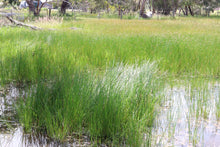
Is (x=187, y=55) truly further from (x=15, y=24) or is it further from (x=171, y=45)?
(x=15, y=24)

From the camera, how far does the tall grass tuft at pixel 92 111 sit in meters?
3.05

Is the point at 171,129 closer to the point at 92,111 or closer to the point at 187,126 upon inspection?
the point at 187,126

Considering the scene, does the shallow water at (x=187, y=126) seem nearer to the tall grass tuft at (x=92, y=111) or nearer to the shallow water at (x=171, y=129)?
the shallow water at (x=171, y=129)

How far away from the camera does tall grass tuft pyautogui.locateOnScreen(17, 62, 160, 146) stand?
305 centimetres

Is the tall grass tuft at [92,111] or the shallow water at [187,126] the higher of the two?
the tall grass tuft at [92,111]

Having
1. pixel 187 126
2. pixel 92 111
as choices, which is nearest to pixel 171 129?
pixel 187 126

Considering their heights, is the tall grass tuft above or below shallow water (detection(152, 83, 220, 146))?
above

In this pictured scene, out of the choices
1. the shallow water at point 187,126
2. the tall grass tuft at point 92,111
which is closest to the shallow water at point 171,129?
the shallow water at point 187,126

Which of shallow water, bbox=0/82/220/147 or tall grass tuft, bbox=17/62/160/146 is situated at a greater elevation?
tall grass tuft, bbox=17/62/160/146

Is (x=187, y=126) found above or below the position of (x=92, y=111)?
below

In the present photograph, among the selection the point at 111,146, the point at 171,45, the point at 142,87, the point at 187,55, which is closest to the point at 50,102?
the point at 111,146

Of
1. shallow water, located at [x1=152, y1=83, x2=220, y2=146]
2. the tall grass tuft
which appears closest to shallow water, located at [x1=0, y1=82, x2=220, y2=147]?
shallow water, located at [x1=152, y1=83, x2=220, y2=146]

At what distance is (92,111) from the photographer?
3275 millimetres

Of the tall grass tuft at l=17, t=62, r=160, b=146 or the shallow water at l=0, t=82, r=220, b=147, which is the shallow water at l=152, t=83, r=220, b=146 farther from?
the tall grass tuft at l=17, t=62, r=160, b=146
